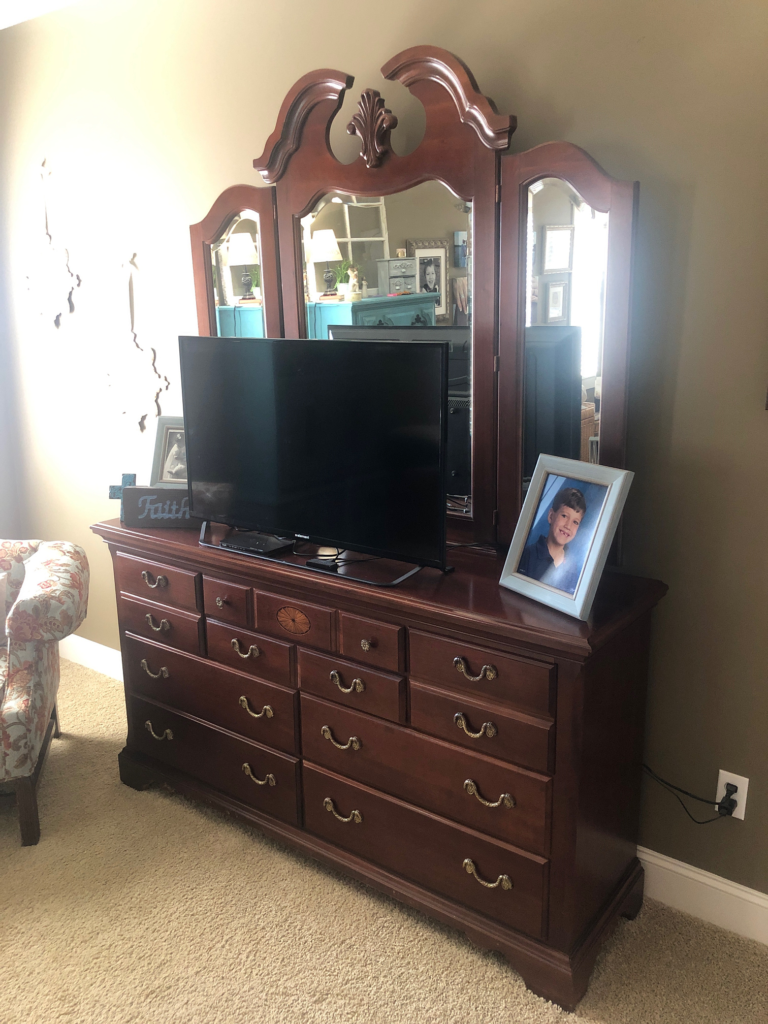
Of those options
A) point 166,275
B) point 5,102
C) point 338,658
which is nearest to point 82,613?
point 338,658

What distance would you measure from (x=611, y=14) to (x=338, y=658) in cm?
158

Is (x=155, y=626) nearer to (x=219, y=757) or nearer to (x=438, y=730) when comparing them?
(x=219, y=757)

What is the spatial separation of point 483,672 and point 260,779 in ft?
2.87

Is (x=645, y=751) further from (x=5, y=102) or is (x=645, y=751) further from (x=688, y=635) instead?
(x=5, y=102)

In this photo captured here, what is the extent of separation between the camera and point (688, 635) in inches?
75.5

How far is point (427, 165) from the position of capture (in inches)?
78.0

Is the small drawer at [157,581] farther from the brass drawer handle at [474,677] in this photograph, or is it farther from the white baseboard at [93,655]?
the white baseboard at [93,655]

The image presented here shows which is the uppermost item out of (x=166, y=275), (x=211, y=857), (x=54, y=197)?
(x=54, y=197)

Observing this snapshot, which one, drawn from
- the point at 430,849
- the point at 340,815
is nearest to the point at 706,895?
the point at 430,849

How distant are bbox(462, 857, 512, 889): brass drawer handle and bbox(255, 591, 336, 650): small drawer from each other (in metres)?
0.59

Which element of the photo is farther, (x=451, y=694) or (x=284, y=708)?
(x=284, y=708)

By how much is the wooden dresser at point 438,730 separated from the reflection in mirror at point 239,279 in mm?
694

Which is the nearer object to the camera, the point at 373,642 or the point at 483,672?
the point at 483,672

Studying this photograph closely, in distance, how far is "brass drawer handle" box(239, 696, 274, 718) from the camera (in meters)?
2.17
